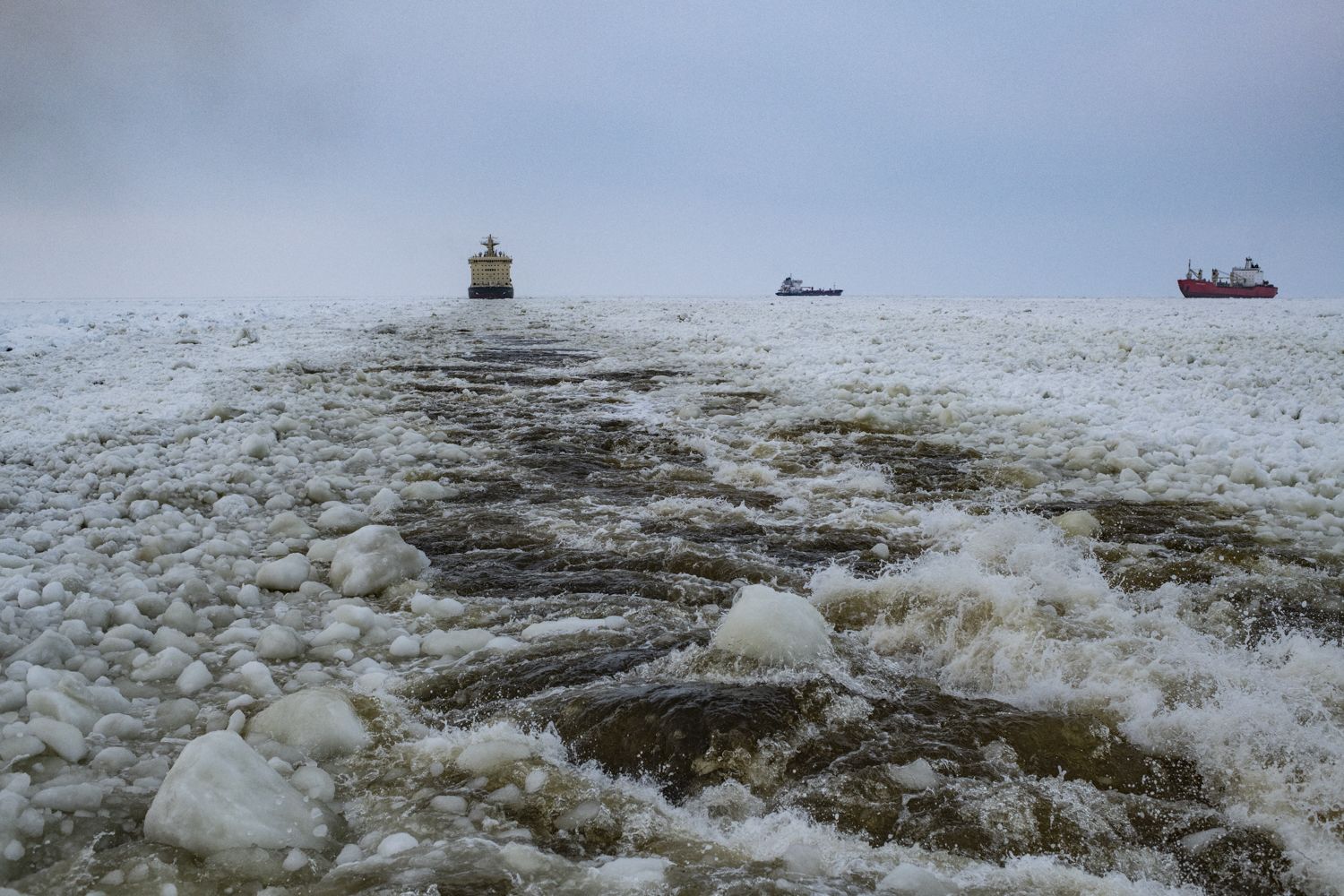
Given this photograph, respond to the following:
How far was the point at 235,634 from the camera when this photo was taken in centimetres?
341

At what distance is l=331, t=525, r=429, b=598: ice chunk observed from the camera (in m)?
4.05

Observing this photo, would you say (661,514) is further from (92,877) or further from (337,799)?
(92,877)

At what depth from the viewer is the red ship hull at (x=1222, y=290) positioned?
210 ft

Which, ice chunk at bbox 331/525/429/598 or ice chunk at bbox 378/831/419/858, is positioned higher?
ice chunk at bbox 331/525/429/598

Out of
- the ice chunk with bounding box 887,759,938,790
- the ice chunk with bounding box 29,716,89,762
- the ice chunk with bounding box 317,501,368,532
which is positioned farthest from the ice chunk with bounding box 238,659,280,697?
the ice chunk with bounding box 887,759,938,790

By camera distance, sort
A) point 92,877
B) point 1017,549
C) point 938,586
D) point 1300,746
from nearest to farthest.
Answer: point 92,877 < point 1300,746 < point 938,586 < point 1017,549

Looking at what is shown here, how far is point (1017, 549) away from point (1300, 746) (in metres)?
1.85

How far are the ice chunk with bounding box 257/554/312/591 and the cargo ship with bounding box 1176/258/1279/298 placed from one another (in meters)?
77.9

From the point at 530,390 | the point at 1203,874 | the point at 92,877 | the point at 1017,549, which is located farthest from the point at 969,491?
the point at 530,390

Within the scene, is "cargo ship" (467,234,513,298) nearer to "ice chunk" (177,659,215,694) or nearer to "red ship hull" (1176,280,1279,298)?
"red ship hull" (1176,280,1279,298)

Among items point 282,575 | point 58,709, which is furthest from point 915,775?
point 282,575

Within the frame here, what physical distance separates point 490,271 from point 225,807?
263 ft

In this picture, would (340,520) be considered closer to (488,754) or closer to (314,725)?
(314,725)

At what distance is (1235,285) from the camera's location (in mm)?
64312
